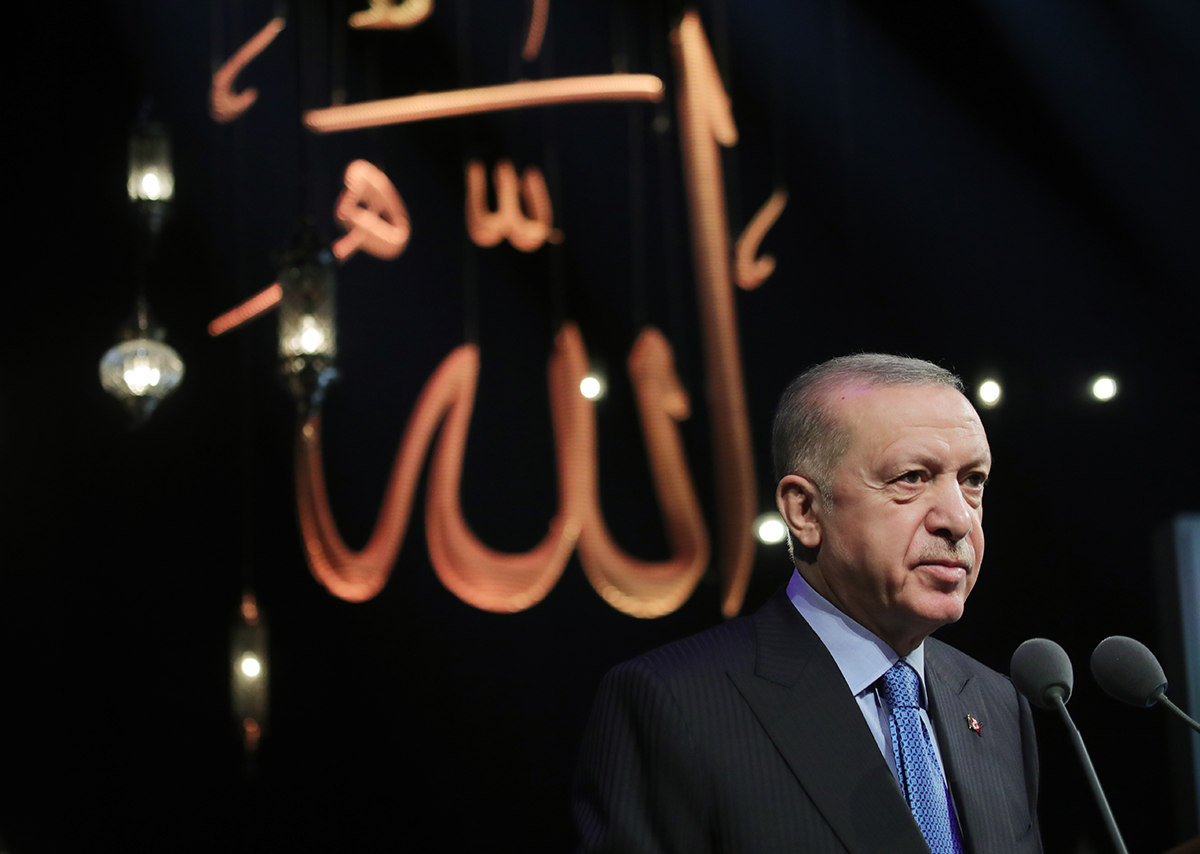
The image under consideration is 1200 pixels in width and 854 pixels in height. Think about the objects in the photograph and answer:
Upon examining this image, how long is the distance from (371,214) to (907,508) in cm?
467

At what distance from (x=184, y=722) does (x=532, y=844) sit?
7.27 ft

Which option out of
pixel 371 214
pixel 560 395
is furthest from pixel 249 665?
pixel 371 214

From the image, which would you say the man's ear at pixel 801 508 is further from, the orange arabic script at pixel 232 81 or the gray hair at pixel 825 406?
the orange arabic script at pixel 232 81

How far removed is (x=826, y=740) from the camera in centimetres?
138

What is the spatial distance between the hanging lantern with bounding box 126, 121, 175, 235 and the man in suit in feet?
10.9

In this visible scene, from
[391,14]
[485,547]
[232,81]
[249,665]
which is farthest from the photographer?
[232,81]

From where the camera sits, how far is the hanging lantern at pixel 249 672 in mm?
5957

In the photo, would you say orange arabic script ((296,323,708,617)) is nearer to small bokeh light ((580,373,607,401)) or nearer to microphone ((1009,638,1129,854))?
small bokeh light ((580,373,607,401))

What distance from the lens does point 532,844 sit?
678cm

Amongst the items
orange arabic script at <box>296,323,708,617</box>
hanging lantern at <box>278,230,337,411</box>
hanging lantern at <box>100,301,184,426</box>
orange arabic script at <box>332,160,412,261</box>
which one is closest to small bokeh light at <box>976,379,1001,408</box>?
orange arabic script at <box>296,323,708,617</box>

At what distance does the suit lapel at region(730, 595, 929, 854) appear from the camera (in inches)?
52.1

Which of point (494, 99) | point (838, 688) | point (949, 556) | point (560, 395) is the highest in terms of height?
point (494, 99)

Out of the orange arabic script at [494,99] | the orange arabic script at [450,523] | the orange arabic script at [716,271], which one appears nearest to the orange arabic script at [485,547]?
the orange arabic script at [450,523]

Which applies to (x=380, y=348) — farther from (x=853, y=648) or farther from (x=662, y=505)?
(x=853, y=648)
